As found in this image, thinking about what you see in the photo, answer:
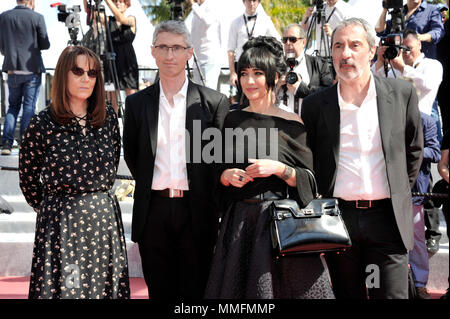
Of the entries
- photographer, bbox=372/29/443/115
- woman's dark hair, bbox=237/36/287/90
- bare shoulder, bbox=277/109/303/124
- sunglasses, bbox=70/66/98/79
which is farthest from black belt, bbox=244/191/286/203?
photographer, bbox=372/29/443/115

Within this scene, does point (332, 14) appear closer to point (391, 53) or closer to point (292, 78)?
point (391, 53)

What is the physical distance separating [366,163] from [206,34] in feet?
16.2

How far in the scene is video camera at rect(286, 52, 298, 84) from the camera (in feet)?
16.1

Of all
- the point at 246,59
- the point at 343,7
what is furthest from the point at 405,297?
the point at 343,7

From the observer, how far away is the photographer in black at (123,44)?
283 inches

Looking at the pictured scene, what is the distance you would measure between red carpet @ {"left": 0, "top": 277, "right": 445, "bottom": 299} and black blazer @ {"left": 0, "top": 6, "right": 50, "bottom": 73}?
2.98 metres

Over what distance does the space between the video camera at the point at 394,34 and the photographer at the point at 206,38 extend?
8.18 ft

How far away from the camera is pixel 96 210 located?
10.4 feet

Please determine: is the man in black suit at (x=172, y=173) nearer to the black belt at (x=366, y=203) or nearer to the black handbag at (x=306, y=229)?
the black handbag at (x=306, y=229)

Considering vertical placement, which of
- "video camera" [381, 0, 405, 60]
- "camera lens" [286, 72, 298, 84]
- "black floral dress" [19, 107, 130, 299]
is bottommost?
"black floral dress" [19, 107, 130, 299]

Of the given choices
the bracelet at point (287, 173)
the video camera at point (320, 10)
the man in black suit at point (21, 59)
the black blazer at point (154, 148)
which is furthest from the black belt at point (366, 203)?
the man in black suit at point (21, 59)

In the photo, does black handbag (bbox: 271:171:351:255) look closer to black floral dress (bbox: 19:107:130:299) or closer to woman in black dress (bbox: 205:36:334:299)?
woman in black dress (bbox: 205:36:334:299)

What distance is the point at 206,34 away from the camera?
758 cm

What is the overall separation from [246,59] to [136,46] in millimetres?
6699
